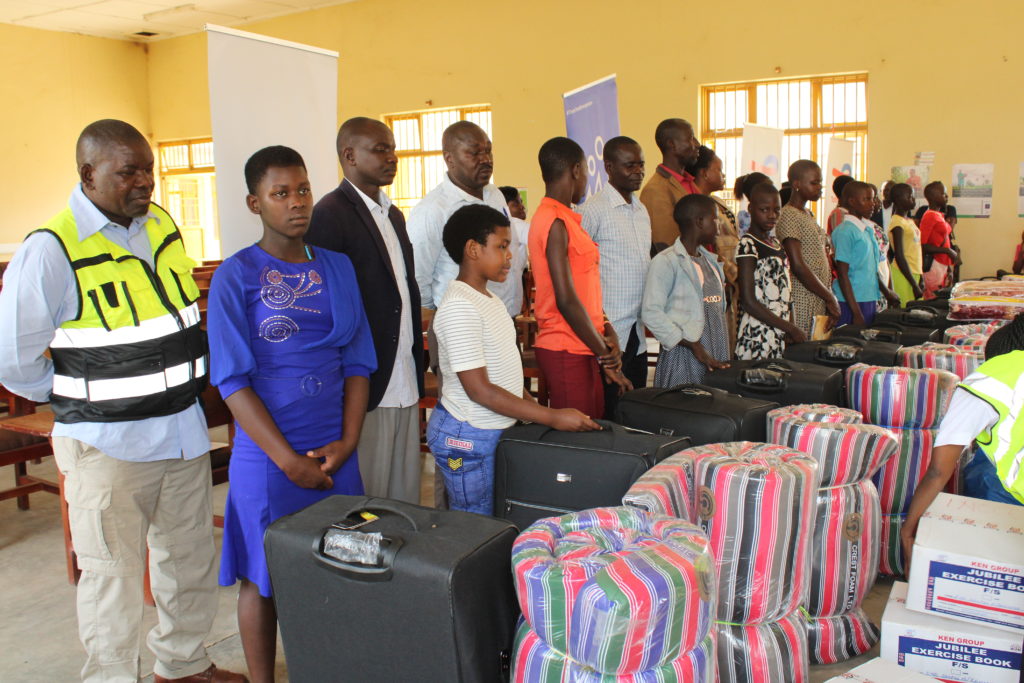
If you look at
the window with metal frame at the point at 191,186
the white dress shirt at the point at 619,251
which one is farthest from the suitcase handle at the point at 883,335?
the window with metal frame at the point at 191,186

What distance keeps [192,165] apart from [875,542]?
13884mm

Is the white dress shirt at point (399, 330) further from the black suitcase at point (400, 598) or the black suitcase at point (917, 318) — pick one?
the black suitcase at point (917, 318)

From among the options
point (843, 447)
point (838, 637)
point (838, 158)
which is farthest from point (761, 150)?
point (838, 637)

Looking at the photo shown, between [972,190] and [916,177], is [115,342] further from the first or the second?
[972,190]

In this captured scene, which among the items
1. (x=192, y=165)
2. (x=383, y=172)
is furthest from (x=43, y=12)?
(x=383, y=172)

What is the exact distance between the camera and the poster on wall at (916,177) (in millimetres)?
8867

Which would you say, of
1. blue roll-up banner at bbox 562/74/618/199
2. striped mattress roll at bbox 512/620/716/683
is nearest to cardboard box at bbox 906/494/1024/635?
striped mattress roll at bbox 512/620/716/683

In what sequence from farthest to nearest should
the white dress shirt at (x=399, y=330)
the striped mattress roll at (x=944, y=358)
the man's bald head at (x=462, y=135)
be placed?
the striped mattress roll at (x=944, y=358) < the man's bald head at (x=462, y=135) < the white dress shirt at (x=399, y=330)

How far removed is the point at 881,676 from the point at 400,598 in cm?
85

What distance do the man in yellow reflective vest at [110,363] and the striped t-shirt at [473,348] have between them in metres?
0.64

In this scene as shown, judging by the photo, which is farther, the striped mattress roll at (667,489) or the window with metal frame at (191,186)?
the window with metal frame at (191,186)

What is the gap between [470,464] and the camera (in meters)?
2.28

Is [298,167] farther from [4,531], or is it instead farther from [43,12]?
[43,12]

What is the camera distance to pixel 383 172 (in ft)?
7.80
